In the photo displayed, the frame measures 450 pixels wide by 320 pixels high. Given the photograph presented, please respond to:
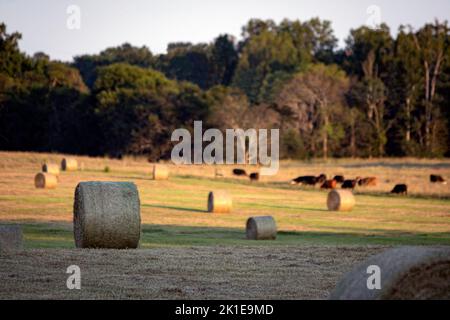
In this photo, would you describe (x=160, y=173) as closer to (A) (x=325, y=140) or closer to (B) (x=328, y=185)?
(B) (x=328, y=185)

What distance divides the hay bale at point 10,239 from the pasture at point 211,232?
39cm

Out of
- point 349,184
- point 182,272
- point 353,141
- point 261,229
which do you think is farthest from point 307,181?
point 182,272

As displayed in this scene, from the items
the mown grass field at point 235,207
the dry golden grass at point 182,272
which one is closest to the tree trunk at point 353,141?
the mown grass field at point 235,207

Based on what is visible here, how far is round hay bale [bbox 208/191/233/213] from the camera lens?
34594 mm

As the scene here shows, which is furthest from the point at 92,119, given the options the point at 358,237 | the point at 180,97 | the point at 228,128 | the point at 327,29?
the point at 358,237

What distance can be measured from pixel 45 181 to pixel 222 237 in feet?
56.0

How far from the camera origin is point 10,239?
18.2 meters

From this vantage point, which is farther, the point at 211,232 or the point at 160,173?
the point at 160,173

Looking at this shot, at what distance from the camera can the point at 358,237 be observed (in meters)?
26.7

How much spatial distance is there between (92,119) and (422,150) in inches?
1118

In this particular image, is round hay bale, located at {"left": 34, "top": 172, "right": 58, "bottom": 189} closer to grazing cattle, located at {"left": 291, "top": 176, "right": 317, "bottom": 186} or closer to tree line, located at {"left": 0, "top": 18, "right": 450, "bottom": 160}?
grazing cattle, located at {"left": 291, "top": 176, "right": 317, "bottom": 186}

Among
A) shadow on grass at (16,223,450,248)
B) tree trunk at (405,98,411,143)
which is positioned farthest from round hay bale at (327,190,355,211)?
tree trunk at (405,98,411,143)

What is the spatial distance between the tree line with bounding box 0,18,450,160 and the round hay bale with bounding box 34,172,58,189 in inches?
1414
